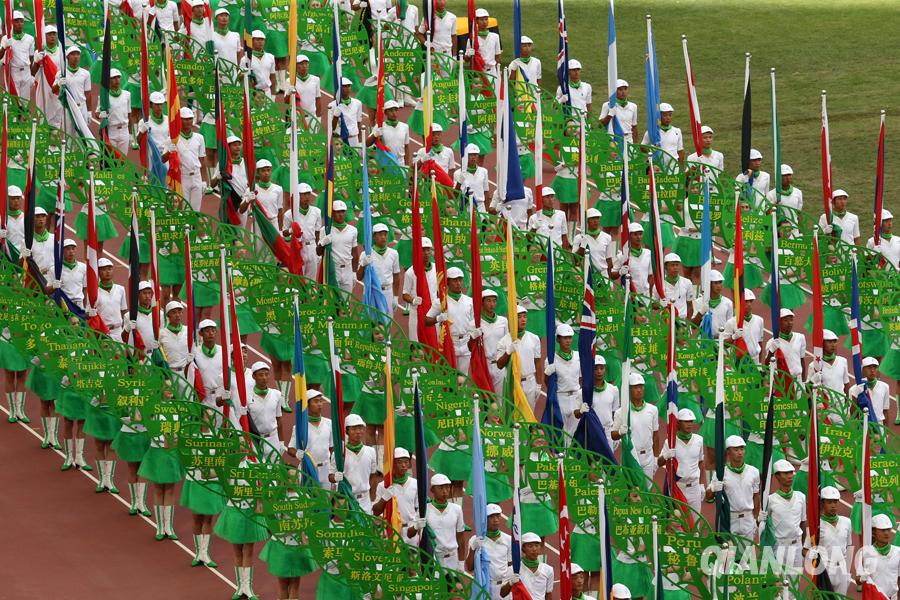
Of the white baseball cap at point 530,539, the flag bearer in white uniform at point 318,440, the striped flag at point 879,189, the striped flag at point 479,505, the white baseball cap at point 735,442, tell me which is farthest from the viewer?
the striped flag at point 879,189

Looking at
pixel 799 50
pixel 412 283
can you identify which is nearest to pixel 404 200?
pixel 412 283

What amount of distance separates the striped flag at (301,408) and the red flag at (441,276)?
239 centimetres

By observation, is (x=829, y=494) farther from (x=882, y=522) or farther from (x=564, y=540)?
(x=564, y=540)

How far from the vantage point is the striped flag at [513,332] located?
28.4 m

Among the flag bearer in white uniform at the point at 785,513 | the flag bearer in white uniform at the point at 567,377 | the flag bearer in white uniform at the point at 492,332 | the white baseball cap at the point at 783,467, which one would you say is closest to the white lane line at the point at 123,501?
the flag bearer in white uniform at the point at 492,332

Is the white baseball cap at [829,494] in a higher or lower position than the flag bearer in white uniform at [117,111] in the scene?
lower

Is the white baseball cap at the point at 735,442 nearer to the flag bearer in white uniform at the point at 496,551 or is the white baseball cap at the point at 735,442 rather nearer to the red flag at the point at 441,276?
the flag bearer in white uniform at the point at 496,551

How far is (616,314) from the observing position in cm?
2917

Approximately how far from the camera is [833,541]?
25.9 meters

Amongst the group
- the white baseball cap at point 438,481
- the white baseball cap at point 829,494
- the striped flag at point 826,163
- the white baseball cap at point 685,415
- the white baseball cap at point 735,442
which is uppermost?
the striped flag at point 826,163

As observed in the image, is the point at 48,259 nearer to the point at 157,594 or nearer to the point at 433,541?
the point at 157,594

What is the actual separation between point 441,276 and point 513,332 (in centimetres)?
163

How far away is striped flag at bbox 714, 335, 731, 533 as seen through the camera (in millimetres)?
26375

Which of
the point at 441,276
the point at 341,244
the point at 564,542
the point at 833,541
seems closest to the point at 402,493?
the point at 564,542
